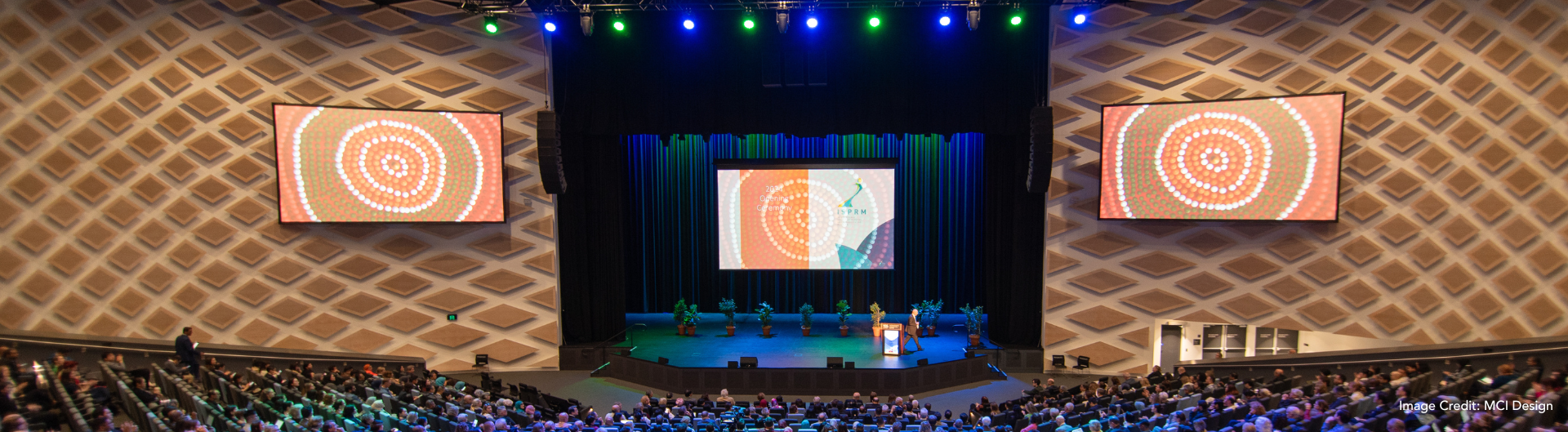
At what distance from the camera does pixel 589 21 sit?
1292 cm

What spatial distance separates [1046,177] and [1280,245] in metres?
4.24

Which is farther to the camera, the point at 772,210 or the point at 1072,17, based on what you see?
the point at 772,210

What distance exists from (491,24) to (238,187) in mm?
5483

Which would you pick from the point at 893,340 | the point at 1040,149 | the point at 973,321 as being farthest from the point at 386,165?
the point at 973,321

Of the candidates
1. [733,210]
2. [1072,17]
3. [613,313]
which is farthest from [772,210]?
[1072,17]

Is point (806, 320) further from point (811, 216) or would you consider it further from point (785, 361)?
point (785, 361)

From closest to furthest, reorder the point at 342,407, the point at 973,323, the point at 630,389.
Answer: the point at 342,407 → the point at 630,389 → the point at 973,323

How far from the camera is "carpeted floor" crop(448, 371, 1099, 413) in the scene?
43.6 feet

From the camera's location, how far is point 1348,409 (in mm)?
8141

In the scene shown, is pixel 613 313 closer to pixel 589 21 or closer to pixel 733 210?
pixel 733 210

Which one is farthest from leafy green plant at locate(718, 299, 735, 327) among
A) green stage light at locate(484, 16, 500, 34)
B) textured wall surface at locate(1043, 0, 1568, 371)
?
green stage light at locate(484, 16, 500, 34)

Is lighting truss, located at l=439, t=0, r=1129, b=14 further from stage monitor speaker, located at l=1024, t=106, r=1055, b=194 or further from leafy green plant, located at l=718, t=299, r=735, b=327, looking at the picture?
leafy green plant, located at l=718, t=299, r=735, b=327

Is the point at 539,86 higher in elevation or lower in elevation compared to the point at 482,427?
higher

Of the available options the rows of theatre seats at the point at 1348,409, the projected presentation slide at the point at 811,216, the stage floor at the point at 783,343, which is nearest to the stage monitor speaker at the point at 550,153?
the stage floor at the point at 783,343
